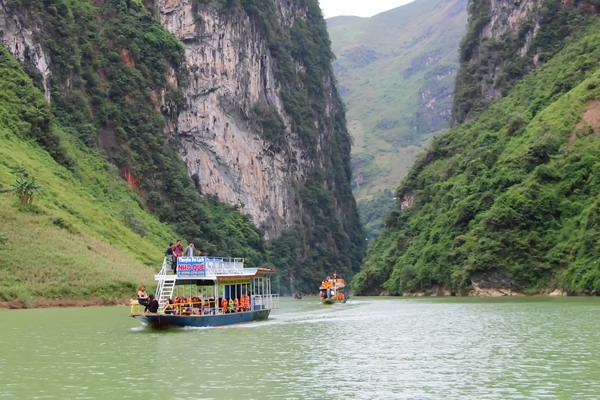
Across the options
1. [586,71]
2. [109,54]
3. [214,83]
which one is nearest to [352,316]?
[586,71]

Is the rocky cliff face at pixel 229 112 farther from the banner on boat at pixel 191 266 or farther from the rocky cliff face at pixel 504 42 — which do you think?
the banner on boat at pixel 191 266

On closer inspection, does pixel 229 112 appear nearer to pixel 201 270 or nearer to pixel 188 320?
pixel 201 270

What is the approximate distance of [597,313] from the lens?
5034 centimetres

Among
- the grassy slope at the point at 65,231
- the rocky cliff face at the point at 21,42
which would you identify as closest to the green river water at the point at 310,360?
the grassy slope at the point at 65,231

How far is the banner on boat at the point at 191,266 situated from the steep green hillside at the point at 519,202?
42.8 m

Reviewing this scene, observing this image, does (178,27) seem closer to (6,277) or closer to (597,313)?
(6,277)

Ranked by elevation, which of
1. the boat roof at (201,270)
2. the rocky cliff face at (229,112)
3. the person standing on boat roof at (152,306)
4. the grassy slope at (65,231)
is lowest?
the person standing on boat roof at (152,306)

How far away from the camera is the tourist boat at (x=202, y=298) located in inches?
A: 1794

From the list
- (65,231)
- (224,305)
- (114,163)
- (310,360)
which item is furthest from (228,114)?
(310,360)

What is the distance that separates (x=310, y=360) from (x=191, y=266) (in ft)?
55.5

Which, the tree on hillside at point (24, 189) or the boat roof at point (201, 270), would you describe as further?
the tree on hillside at point (24, 189)

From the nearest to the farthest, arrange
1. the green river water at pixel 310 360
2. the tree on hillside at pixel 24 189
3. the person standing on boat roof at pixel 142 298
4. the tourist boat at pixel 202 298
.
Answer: the green river water at pixel 310 360, the person standing on boat roof at pixel 142 298, the tourist boat at pixel 202 298, the tree on hillside at pixel 24 189

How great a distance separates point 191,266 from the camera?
4697 centimetres

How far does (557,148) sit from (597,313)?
49034mm
